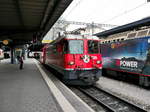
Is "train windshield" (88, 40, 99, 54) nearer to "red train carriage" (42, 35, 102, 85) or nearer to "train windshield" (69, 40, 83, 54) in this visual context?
"red train carriage" (42, 35, 102, 85)

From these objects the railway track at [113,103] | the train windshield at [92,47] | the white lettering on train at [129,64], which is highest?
the train windshield at [92,47]

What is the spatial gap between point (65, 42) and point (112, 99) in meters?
3.90

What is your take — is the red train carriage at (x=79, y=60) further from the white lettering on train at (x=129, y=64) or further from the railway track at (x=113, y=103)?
the white lettering on train at (x=129, y=64)

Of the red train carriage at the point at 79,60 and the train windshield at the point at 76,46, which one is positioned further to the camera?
the train windshield at the point at 76,46

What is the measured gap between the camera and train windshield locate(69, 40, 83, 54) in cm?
945

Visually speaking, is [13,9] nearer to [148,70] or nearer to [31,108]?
[31,108]

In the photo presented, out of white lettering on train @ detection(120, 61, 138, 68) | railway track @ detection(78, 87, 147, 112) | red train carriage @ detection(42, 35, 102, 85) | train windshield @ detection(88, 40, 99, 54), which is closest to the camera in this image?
railway track @ detection(78, 87, 147, 112)

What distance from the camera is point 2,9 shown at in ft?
36.0

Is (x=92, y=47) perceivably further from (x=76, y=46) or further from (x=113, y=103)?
(x=113, y=103)

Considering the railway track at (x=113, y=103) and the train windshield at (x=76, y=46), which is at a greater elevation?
the train windshield at (x=76, y=46)

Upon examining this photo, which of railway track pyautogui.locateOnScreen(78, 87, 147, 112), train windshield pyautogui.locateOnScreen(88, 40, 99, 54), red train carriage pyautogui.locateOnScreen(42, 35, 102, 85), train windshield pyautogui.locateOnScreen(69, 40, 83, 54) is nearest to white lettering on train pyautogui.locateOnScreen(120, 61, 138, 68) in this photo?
red train carriage pyautogui.locateOnScreen(42, 35, 102, 85)

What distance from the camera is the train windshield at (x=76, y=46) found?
31.0 ft

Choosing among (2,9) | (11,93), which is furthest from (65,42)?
(2,9)

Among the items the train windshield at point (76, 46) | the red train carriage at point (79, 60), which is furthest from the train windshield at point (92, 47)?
the train windshield at point (76, 46)
